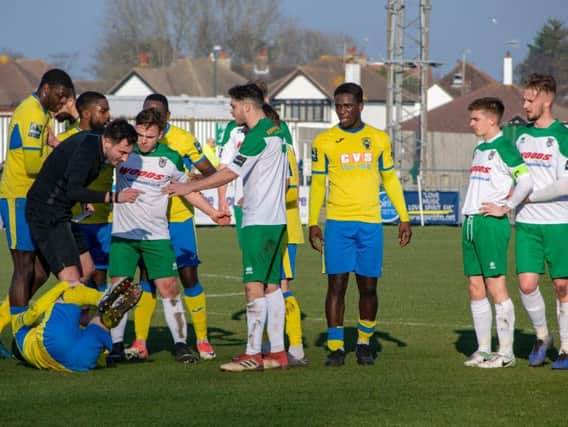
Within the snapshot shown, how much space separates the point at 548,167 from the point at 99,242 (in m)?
4.07

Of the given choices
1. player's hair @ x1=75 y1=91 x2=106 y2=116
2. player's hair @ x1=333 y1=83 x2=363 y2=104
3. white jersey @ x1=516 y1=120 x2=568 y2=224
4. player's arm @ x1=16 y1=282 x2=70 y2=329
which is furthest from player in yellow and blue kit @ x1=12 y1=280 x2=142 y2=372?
white jersey @ x1=516 y1=120 x2=568 y2=224

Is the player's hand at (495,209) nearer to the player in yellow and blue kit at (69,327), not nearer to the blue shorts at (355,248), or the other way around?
the blue shorts at (355,248)

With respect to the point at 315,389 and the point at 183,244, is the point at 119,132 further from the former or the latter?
the point at 315,389

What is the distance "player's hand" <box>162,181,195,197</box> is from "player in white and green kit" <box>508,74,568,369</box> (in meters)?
2.85

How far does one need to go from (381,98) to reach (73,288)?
88557 millimetres

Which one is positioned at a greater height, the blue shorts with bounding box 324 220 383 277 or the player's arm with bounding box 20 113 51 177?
the player's arm with bounding box 20 113 51 177

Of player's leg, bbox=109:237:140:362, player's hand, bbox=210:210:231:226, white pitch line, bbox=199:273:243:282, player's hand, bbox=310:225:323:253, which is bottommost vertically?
white pitch line, bbox=199:273:243:282

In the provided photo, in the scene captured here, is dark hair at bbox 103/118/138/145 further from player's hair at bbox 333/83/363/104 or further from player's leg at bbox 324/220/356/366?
player's leg at bbox 324/220/356/366

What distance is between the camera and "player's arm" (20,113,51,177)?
10.4 meters

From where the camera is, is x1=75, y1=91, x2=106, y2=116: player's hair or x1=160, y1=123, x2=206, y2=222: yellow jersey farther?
x1=160, y1=123, x2=206, y2=222: yellow jersey

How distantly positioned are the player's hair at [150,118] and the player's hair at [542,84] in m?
3.16

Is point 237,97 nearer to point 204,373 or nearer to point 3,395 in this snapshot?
point 204,373

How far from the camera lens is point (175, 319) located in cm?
1074

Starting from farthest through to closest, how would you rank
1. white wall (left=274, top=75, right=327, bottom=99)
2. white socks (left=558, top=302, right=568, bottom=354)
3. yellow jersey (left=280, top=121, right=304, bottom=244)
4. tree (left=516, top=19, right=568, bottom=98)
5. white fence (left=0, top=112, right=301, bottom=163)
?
tree (left=516, top=19, right=568, bottom=98), white wall (left=274, top=75, right=327, bottom=99), white fence (left=0, top=112, right=301, bottom=163), yellow jersey (left=280, top=121, right=304, bottom=244), white socks (left=558, top=302, right=568, bottom=354)
